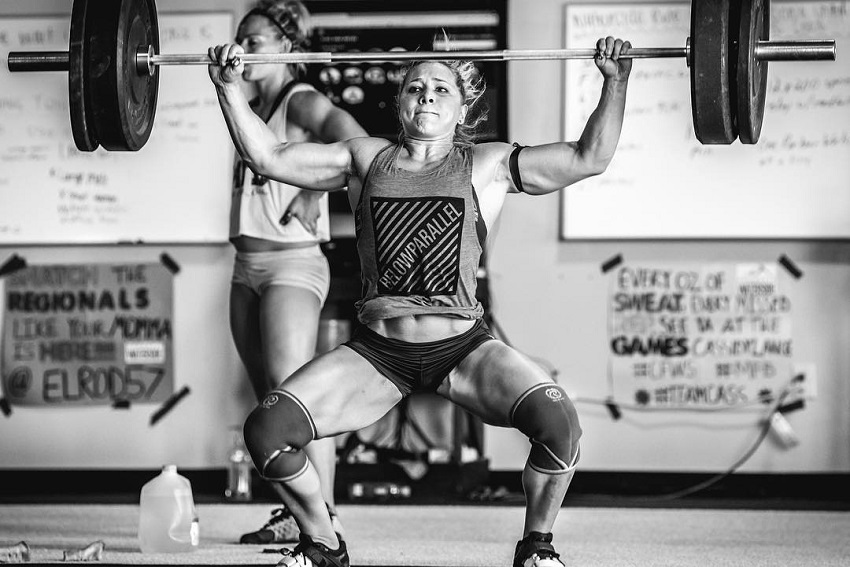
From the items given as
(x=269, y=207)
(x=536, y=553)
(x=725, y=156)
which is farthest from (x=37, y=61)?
(x=725, y=156)

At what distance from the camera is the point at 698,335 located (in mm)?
4379

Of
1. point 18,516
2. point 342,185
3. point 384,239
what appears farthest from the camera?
point 18,516

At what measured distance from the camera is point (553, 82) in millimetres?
4426

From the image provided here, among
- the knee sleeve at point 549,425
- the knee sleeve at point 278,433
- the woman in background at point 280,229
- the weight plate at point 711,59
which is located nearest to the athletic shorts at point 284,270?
the woman in background at point 280,229

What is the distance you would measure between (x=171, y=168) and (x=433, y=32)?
120 cm

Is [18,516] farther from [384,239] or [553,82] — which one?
[553,82]

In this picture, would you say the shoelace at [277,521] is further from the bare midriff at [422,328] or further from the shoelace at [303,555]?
the bare midriff at [422,328]

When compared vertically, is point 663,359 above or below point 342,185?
below

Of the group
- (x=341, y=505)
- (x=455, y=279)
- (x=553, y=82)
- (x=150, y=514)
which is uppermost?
(x=553, y=82)

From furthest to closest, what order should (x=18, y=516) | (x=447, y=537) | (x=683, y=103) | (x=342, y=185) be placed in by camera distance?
(x=683, y=103)
(x=18, y=516)
(x=447, y=537)
(x=342, y=185)

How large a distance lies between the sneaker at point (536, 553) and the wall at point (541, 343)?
2.06m

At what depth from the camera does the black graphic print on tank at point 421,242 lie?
2432mm

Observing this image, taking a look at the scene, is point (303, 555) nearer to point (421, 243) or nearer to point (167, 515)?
point (421, 243)

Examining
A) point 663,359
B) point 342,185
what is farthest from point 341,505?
point 342,185
